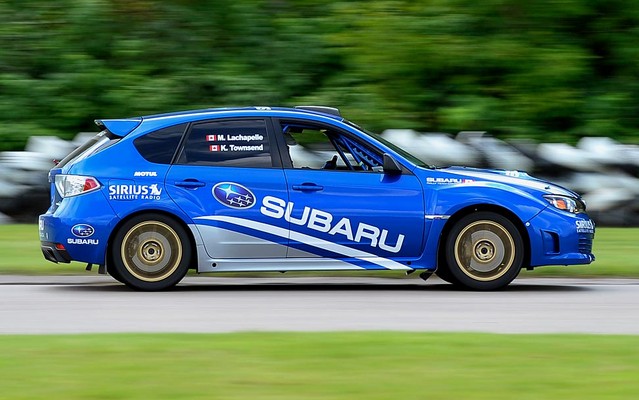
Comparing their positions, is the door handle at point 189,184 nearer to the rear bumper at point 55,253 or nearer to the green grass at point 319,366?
the rear bumper at point 55,253

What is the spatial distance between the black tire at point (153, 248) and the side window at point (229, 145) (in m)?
0.60

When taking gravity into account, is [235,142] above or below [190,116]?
below

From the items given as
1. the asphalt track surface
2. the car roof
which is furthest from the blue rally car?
the asphalt track surface

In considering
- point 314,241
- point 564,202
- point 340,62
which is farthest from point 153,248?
point 340,62

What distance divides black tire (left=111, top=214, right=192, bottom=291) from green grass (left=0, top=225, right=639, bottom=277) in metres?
1.81

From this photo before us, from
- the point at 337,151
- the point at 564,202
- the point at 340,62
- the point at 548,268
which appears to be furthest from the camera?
the point at 340,62

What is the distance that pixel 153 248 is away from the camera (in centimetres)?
1040

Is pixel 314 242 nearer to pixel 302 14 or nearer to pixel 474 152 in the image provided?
pixel 474 152

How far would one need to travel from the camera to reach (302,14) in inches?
837

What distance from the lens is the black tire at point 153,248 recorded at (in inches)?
409

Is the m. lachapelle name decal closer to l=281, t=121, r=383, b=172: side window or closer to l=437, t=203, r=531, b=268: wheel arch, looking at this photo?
l=281, t=121, r=383, b=172: side window

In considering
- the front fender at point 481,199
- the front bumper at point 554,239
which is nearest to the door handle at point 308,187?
the front fender at point 481,199

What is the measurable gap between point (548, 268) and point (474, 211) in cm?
214

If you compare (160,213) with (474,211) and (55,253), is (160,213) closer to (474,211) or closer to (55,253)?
(55,253)
